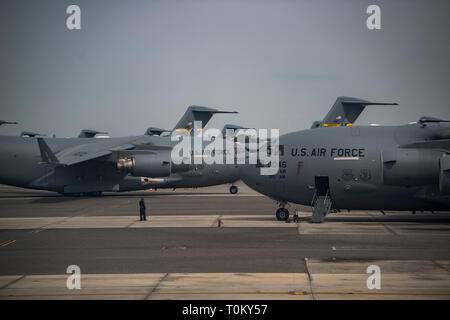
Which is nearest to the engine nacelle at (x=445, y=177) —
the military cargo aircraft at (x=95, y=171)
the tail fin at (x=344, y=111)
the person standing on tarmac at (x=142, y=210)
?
the person standing on tarmac at (x=142, y=210)

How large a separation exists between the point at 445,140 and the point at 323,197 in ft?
18.3

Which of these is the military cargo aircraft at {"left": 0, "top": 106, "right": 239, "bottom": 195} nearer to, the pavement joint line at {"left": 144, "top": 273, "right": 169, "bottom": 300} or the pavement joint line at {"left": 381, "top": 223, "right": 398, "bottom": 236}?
the pavement joint line at {"left": 381, "top": 223, "right": 398, "bottom": 236}

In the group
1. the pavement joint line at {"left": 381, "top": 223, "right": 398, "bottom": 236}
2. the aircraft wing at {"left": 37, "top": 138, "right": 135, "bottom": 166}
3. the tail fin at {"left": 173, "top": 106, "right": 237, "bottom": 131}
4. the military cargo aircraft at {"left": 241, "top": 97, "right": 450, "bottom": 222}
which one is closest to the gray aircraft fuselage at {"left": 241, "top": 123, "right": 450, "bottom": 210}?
the military cargo aircraft at {"left": 241, "top": 97, "right": 450, "bottom": 222}

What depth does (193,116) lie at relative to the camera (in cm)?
5028

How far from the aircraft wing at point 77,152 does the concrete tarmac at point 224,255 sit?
8906 mm

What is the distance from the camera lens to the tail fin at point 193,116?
1961 inches

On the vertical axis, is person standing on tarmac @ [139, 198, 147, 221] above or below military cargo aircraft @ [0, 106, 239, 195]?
below

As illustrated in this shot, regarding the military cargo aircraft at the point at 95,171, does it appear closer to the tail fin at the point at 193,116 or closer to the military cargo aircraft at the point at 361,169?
the tail fin at the point at 193,116

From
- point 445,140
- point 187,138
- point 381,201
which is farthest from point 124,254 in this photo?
point 187,138

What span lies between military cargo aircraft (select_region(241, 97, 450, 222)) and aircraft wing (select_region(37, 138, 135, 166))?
674 inches

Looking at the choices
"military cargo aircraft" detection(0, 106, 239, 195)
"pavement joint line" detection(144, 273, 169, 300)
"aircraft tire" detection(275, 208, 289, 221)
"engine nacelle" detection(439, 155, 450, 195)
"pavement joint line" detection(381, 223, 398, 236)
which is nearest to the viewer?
"pavement joint line" detection(144, 273, 169, 300)

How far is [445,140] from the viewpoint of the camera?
77.4 ft

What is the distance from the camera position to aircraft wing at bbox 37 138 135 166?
38406 mm

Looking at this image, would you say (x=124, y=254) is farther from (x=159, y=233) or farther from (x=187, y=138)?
(x=187, y=138)
